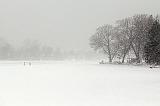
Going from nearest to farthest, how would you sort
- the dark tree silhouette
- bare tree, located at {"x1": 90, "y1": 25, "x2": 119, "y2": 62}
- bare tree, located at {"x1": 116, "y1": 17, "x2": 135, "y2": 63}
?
1. the dark tree silhouette
2. bare tree, located at {"x1": 116, "y1": 17, "x2": 135, "y2": 63}
3. bare tree, located at {"x1": 90, "y1": 25, "x2": 119, "y2": 62}

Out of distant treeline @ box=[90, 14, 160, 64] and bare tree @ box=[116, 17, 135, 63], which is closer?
distant treeline @ box=[90, 14, 160, 64]

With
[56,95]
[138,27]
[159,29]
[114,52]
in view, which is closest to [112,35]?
[114,52]

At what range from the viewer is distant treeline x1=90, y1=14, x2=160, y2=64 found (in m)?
60.4

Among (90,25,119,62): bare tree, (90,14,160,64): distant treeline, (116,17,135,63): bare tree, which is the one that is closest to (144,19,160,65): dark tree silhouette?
(90,14,160,64): distant treeline

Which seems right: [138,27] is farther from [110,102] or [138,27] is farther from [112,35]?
[110,102]

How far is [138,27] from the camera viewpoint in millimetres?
77812

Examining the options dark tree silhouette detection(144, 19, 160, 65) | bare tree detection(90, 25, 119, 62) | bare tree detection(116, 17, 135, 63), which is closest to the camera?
dark tree silhouette detection(144, 19, 160, 65)

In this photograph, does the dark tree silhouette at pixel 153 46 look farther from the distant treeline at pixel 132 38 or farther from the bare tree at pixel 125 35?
the bare tree at pixel 125 35

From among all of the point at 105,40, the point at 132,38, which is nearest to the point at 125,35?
the point at 132,38

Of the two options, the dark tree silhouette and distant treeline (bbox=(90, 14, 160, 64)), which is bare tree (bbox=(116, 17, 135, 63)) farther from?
the dark tree silhouette

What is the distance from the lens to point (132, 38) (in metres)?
80.2

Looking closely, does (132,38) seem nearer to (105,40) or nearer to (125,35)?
(125,35)

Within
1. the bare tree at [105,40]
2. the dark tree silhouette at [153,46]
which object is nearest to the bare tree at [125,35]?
the bare tree at [105,40]

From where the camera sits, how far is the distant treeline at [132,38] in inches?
2379
